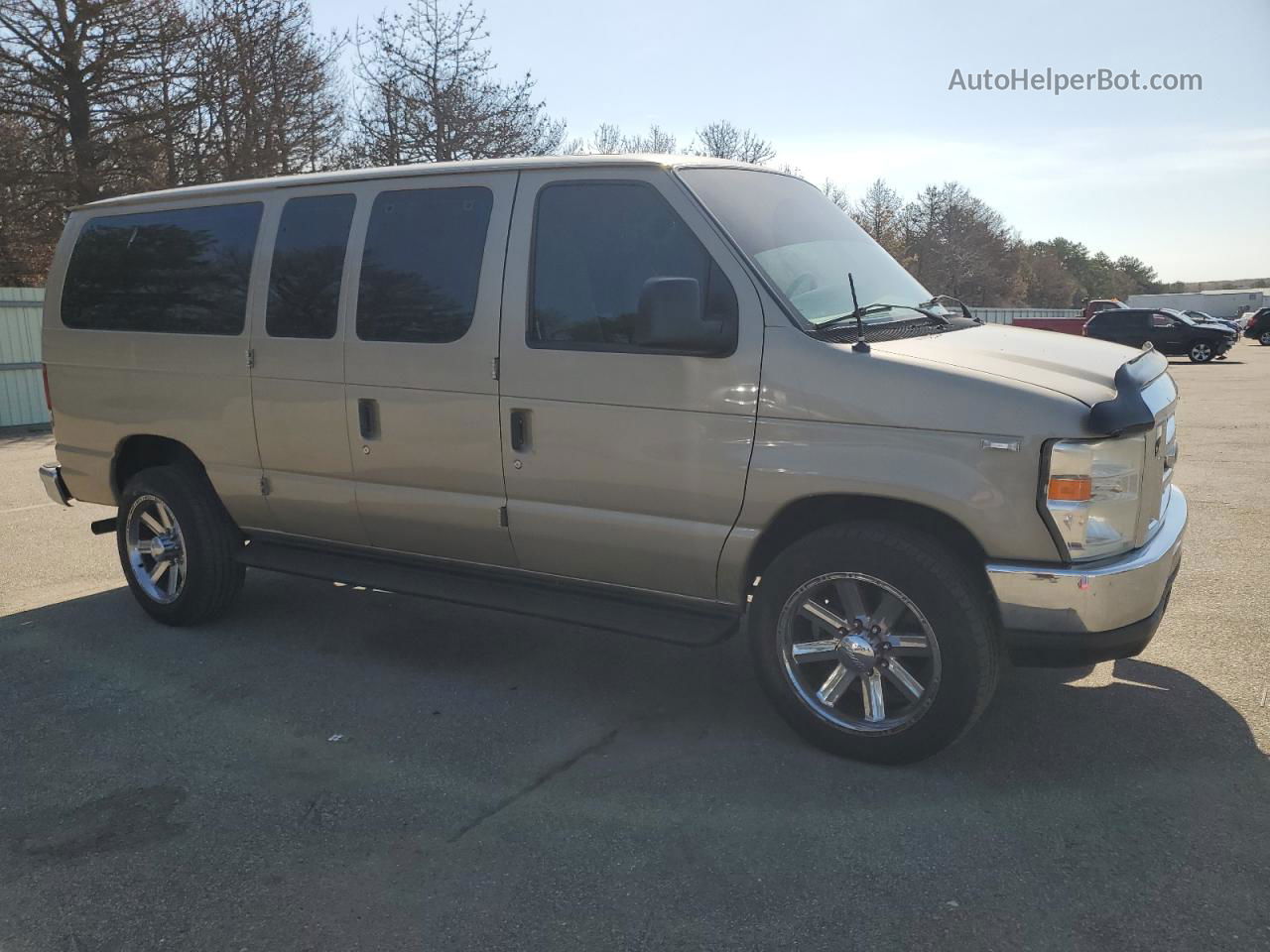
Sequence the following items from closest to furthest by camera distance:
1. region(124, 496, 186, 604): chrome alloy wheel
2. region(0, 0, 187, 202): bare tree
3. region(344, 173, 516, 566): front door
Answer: region(344, 173, 516, 566): front door
region(124, 496, 186, 604): chrome alloy wheel
region(0, 0, 187, 202): bare tree

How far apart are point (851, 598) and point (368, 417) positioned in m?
2.38

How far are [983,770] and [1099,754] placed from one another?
49 centimetres

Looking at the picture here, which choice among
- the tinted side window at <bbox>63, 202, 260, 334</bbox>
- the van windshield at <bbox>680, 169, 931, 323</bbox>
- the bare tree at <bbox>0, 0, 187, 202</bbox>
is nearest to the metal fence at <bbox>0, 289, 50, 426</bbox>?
the bare tree at <bbox>0, 0, 187, 202</bbox>

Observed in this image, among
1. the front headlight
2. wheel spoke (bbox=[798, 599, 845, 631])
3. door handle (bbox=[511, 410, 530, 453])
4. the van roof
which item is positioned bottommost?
wheel spoke (bbox=[798, 599, 845, 631])

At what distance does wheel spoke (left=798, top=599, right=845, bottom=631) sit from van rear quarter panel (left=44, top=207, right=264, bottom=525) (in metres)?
2.97

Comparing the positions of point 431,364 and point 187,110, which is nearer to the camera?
point 431,364

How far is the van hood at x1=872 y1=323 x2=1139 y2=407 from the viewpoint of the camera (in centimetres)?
343

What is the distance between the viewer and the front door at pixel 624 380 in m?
3.79

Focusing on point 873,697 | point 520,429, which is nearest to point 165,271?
point 520,429

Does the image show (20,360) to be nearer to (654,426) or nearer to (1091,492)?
(654,426)

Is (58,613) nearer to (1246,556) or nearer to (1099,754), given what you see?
(1099,754)

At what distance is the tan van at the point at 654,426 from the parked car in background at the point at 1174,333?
25933 mm

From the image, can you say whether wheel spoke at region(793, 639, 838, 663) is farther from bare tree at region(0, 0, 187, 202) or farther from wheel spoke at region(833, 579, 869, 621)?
bare tree at region(0, 0, 187, 202)

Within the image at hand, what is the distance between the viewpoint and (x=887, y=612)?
3.68 m
